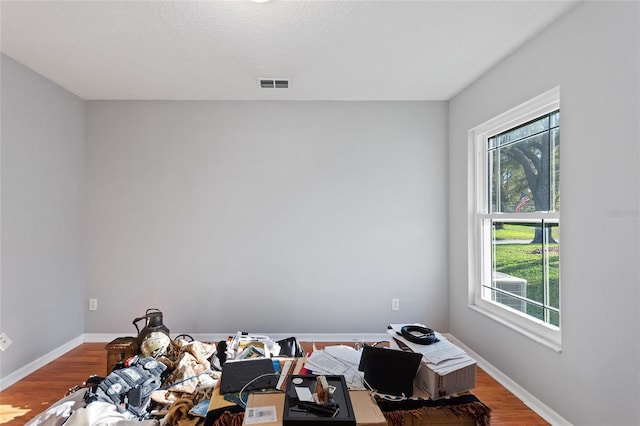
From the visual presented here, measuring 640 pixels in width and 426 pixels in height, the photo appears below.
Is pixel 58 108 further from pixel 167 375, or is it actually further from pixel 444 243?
pixel 444 243

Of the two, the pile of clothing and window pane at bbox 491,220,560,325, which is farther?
window pane at bbox 491,220,560,325

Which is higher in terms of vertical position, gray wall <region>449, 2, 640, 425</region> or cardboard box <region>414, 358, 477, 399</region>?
gray wall <region>449, 2, 640, 425</region>

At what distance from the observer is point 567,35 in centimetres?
199

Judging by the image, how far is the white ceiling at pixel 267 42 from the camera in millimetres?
1989

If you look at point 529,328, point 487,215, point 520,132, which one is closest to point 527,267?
point 529,328

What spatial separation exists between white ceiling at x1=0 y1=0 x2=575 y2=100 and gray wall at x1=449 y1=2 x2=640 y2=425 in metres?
0.32

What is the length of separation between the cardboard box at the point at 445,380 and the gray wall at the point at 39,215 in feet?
10.6

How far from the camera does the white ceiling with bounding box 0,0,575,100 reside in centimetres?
199

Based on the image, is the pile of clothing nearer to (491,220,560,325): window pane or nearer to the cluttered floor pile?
the cluttered floor pile

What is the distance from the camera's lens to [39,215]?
287 centimetres

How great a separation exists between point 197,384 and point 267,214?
1.75 m

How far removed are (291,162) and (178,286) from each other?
6.09ft

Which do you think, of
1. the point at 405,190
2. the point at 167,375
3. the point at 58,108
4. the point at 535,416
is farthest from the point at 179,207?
the point at 535,416

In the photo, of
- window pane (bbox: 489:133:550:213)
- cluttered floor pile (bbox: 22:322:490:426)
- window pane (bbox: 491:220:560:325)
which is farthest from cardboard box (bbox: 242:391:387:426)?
window pane (bbox: 489:133:550:213)
